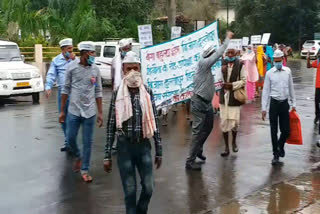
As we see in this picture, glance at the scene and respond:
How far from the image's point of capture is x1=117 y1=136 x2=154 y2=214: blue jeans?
16.1 feet

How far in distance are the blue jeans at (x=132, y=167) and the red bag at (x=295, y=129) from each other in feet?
12.5

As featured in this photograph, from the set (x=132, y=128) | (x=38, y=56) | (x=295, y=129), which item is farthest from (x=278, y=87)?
(x=38, y=56)

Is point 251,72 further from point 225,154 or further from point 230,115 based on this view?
point 225,154

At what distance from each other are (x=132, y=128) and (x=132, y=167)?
0.38 metres

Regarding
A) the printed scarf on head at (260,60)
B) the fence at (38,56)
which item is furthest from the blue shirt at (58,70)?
the fence at (38,56)

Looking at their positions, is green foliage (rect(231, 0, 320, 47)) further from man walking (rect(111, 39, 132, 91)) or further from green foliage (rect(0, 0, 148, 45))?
man walking (rect(111, 39, 132, 91))

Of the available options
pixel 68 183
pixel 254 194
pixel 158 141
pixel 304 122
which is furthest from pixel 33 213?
pixel 304 122

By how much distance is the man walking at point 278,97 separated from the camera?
310 inches

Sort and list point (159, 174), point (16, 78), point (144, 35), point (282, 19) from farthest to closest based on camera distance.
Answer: point (282, 19) < point (16, 78) < point (144, 35) < point (159, 174)

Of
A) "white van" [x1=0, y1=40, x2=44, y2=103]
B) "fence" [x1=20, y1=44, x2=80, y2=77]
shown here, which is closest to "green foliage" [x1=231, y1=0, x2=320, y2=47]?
"fence" [x1=20, y1=44, x2=80, y2=77]

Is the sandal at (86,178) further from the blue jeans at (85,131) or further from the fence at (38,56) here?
the fence at (38,56)

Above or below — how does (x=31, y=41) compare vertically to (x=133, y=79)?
above

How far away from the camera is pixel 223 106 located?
28.2 feet

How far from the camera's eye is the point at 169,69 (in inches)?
392
